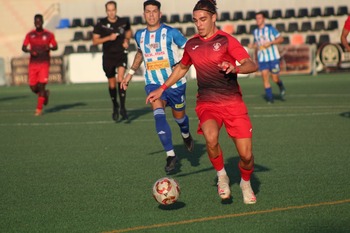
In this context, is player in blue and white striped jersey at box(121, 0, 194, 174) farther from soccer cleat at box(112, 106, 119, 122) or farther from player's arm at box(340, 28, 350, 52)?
soccer cleat at box(112, 106, 119, 122)

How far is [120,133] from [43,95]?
540 cm

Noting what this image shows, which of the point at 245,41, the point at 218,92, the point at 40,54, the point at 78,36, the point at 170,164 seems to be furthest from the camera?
the point at 78,36

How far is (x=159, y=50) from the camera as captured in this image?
11117mm

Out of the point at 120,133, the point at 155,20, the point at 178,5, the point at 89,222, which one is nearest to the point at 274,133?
the point at 120,133

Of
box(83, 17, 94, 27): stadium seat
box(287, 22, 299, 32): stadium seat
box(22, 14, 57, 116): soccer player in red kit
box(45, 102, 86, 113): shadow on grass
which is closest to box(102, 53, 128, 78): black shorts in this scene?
box(22, 14, 57, 116): soccer player in red kit

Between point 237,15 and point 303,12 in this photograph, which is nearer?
point 237,15

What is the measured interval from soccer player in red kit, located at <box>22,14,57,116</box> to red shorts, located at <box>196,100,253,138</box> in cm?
1218

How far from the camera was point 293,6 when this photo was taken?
47.2 meters

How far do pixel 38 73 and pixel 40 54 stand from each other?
482mm

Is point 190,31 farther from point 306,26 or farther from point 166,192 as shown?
point 166,192

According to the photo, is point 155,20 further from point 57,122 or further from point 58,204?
point 57,122

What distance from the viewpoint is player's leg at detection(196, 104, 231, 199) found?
7672 mm

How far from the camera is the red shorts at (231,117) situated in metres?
7.75

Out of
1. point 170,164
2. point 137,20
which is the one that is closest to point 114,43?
point 170,164
